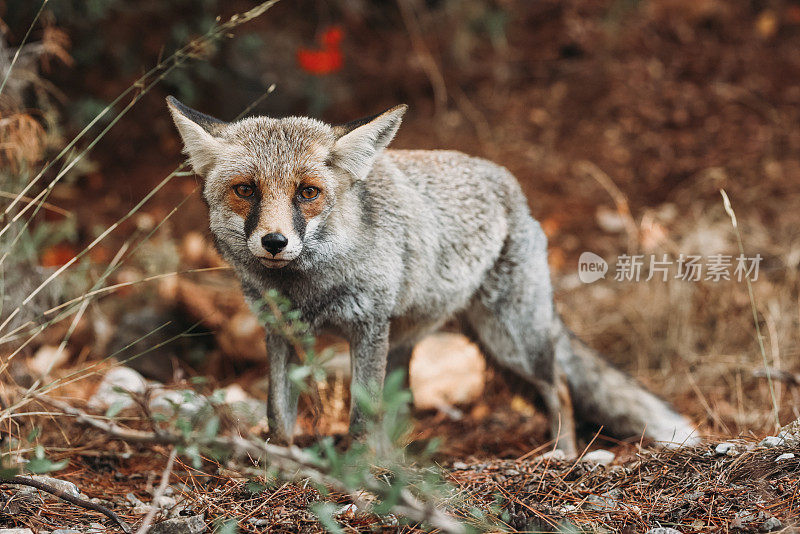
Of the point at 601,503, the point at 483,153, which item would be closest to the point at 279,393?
the point at 601,503

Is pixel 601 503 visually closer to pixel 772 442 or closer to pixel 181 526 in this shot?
pixel 772 442

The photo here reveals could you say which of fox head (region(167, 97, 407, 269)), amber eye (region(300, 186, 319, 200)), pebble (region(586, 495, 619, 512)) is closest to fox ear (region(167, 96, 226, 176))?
fox head (region(167, 97, 407, 269))

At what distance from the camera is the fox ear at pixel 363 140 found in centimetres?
328

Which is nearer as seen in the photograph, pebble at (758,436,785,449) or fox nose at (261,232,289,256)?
fox nose at (261,232,289,256)

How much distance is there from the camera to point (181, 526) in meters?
2.74

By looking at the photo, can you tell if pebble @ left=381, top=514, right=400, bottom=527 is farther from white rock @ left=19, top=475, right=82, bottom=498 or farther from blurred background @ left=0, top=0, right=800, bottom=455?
blurred background @ left=0, top=0, right=800, bottom=455

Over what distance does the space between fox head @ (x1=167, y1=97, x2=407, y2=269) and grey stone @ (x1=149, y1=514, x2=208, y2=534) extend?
1139 millimetres

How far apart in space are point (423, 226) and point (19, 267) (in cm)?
276

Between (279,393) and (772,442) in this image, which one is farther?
(279,393)

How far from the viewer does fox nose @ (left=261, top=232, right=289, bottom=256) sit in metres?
2.91

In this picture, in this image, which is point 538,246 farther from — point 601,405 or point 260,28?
point 260,28

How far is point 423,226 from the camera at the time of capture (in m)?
4.00

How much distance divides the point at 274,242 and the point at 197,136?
0.79 metres

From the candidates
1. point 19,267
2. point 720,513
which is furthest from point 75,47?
point 720,513
